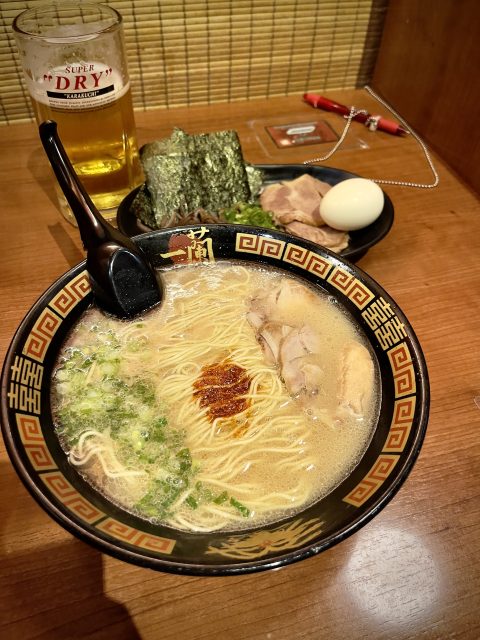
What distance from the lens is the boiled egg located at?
1.64 m

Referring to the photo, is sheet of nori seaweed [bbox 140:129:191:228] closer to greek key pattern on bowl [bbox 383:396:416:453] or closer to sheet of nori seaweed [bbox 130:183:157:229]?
sheet of nori seaweed [bbox 130:183:157:229]

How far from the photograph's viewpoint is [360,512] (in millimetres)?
854

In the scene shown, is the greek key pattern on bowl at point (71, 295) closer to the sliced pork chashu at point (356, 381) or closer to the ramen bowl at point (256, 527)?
the ramen bowl at point (256, 527)

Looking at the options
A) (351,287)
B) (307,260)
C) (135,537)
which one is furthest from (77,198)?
→ (135,537)

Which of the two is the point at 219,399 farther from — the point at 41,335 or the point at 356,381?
the point at 41,335

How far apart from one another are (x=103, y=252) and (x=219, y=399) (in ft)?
1.56

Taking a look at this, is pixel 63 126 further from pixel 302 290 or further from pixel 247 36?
pixel 247 36

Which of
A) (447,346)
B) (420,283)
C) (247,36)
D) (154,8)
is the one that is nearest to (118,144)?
(154,8)

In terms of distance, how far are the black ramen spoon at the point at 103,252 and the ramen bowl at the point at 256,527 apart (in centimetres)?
6

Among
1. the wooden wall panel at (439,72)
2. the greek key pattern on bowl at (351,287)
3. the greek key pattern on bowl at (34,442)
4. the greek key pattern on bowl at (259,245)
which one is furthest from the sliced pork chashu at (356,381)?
the wooden wall panel at (439,72)

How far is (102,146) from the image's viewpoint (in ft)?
5.49

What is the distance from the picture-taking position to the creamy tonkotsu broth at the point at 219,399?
3.40 ft

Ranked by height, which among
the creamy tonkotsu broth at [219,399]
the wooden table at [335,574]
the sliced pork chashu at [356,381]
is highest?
the sliced pork chashu at [356,381]

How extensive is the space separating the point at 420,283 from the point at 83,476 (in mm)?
1203
